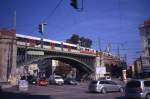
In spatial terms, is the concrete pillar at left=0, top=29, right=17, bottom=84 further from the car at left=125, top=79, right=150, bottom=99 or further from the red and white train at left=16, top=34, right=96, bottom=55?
the car at left=125, top=79, right=150, bottom=99

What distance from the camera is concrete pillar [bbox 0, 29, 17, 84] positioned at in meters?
A: 63.9

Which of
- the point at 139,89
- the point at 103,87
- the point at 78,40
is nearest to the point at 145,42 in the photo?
the point at 78,40

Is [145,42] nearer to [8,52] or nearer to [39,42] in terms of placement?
[39,42]

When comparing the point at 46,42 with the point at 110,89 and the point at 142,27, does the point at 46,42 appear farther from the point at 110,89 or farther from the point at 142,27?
the point at 110,89

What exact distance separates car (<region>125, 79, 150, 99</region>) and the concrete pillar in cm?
4288

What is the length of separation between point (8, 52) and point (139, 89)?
4643 cm

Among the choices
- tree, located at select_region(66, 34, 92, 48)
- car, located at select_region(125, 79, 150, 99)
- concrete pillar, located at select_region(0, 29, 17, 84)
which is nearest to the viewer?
car, located at select_region(125, 79, 150, 99)

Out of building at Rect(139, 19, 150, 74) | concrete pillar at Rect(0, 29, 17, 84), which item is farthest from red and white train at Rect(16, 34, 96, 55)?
building at Rect(139, 19, 150, 74)

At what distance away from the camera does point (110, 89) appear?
120 feet

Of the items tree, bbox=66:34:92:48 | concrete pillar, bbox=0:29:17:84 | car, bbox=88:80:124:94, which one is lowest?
car, bbox=88:80:124:94

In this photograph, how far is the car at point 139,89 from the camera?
22828 mm

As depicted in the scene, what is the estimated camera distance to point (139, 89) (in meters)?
22.9

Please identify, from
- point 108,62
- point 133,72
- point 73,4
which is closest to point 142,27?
point 133,72

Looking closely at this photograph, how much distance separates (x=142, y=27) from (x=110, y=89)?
56895 mm
